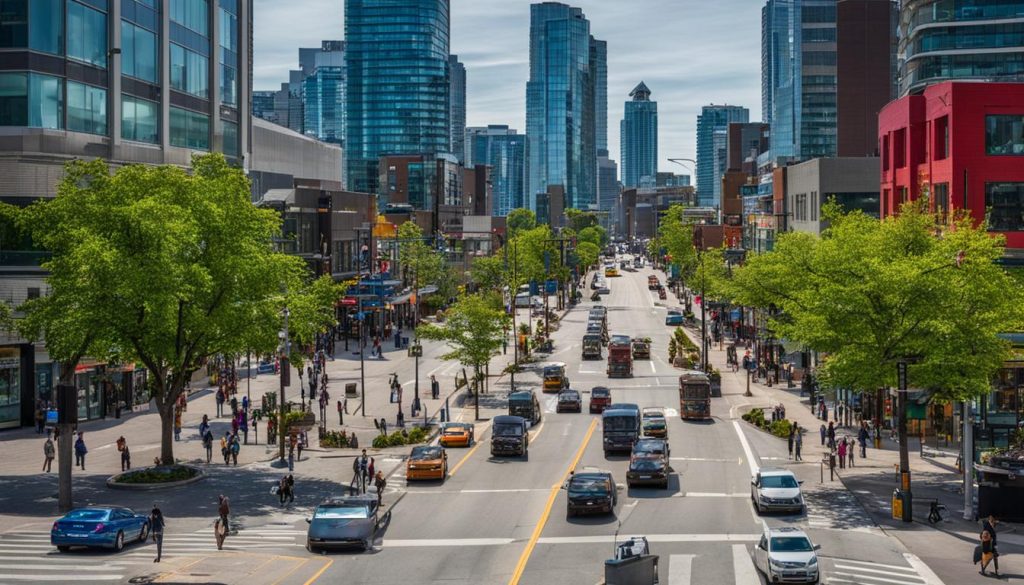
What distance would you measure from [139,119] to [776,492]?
46.4 metres

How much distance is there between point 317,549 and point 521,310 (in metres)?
126

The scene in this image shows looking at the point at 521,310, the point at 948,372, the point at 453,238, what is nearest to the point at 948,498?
the point at 948,372

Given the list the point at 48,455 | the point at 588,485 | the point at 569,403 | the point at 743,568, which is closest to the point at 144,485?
the point at 48,455

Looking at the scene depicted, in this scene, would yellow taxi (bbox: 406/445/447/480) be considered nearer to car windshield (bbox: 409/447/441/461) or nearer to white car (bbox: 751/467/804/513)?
car windshield (bbox: 409/447/441/461)

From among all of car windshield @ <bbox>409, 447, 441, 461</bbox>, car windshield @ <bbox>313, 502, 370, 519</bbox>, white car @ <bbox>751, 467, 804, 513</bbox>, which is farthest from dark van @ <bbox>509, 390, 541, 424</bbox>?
car windshield @ <bbox>313, 502, 370, 519</bbox>

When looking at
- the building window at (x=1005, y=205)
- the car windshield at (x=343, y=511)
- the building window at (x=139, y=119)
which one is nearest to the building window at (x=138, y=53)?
the building window at (x=139, y=119)

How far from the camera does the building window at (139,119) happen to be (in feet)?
237

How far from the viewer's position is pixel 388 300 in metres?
124

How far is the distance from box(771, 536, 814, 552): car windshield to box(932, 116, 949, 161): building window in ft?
132

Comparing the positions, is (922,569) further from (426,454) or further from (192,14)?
(192,14)

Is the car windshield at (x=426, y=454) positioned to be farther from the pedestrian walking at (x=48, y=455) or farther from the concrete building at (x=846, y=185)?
the concrete building at (x=846, y=185)

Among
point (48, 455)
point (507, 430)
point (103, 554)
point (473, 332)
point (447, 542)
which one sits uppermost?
point (473, 332)

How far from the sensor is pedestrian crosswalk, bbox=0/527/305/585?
1407 inches

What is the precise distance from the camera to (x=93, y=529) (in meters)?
39.0
